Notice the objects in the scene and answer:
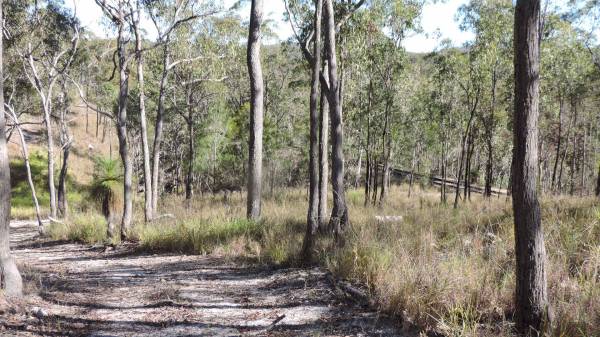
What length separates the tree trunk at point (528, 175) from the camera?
301cm

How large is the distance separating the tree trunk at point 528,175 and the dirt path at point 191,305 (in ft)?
3.59

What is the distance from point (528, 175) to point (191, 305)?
3.58 meters

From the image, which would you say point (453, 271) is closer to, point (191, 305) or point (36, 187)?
point (191, 305)

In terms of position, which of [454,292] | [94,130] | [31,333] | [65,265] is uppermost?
[94,130]

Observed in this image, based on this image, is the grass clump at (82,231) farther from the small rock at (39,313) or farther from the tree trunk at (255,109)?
the small rock at (39,313)

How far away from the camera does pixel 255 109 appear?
959cm

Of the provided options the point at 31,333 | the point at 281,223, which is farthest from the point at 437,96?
the point at 31,333

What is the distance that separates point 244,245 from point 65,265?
333cm

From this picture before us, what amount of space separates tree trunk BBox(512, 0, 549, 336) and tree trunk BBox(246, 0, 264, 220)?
6723 millimetres

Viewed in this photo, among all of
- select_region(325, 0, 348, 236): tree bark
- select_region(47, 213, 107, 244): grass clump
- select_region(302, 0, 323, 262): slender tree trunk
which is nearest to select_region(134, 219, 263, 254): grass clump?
select_region(302, 0, 323, 262): slender tree trunk

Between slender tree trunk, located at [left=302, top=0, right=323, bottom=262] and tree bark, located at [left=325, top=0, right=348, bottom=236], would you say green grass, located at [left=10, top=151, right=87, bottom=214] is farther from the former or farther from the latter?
tree bark, located at [left=325, top=0, right=348, bottom=236]

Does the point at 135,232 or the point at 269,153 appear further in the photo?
the point at 269,153

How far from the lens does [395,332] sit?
11.5ft

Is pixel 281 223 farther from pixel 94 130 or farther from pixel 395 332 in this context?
pixel 94 130
